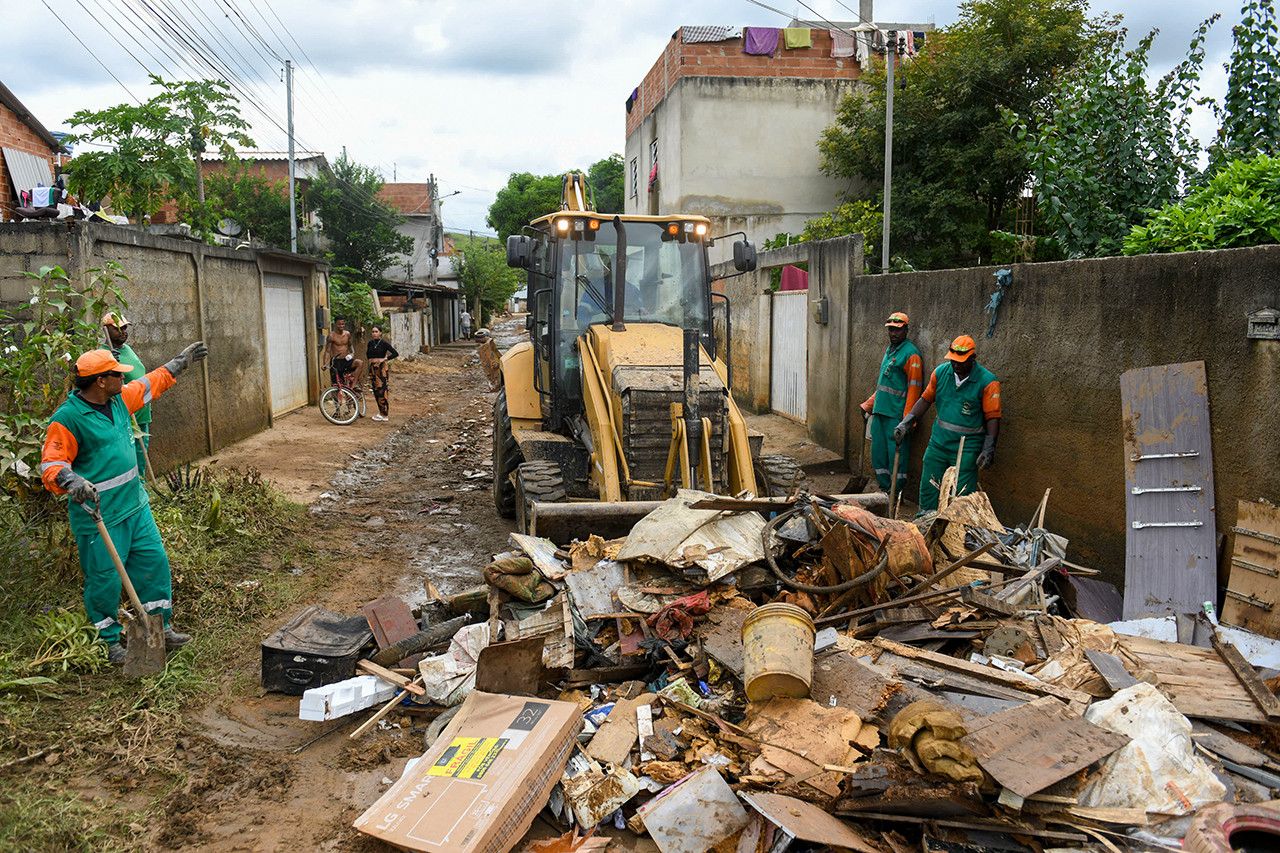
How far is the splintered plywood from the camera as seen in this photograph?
166 inches

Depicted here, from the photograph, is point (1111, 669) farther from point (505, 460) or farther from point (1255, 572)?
point (505, 460)

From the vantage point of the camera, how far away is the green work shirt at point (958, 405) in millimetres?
6504

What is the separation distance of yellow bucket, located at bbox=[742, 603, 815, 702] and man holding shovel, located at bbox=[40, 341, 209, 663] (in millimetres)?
3400

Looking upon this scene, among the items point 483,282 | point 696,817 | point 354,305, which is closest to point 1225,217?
point 696,817

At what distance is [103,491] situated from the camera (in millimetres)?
4738

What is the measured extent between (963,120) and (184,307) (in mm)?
14774

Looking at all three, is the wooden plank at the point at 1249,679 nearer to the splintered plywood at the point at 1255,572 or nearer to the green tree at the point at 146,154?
the splintered plywood at the point at 1255,572

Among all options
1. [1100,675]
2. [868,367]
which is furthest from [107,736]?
[868,367]

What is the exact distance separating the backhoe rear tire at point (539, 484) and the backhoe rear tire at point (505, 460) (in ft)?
3.62

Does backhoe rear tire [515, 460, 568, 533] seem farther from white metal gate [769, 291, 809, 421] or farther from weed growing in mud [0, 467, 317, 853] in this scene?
white metal gate [769, 291, 809, 421]

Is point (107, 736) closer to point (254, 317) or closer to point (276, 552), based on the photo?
point (276, 552)

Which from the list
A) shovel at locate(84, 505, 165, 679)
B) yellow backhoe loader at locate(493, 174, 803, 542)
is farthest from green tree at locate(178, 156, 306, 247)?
shovel at locate(84, 505, 165, 679)

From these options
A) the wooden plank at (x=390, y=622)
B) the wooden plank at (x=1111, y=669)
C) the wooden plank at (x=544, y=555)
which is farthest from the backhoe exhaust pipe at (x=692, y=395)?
the wooden plank at (x=1111, y=669)

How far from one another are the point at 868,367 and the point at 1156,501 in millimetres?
4620
